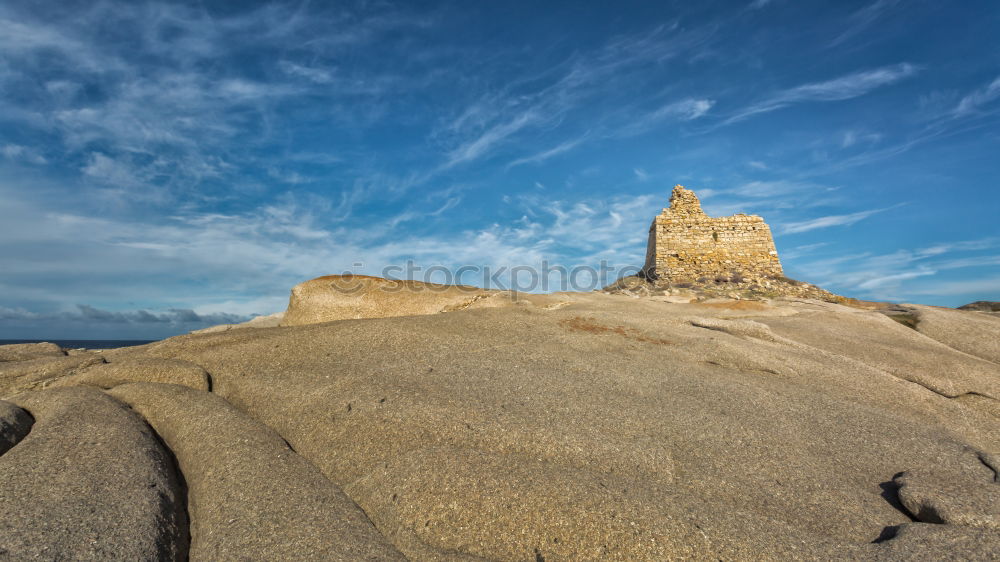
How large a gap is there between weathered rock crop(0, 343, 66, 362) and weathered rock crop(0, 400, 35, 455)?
10.1 ft

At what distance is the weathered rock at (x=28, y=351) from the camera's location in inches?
262

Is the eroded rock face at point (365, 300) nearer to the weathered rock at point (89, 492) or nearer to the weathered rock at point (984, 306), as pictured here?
the weathered rock at point (89, 492)

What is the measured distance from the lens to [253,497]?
10.4 feet

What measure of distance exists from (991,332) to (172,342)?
44.8ft

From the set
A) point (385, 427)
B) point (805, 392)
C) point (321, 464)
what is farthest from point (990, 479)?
point (321, 464)

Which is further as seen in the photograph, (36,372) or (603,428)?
(36,372)

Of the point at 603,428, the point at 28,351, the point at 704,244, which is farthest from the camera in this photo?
the point at 704,244

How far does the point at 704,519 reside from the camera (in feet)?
10.3

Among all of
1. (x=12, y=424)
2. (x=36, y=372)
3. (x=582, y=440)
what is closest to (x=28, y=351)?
(x=36, y=372)

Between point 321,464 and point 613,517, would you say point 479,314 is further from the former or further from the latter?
point 613,517

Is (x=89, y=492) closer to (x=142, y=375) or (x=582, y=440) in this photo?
(x=142, y=375)

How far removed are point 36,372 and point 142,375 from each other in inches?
48.0

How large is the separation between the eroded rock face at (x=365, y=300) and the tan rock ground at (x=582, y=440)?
4.35 ft

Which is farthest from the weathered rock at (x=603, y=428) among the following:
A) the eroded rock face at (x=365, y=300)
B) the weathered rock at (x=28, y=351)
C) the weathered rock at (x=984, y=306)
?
the weathered rock at (x=984, y=306)
